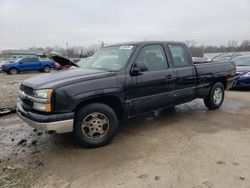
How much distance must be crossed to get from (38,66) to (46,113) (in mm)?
21077

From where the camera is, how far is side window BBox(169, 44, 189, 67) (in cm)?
568

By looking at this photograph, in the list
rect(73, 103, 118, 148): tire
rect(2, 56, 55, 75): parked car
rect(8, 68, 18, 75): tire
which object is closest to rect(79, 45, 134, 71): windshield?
rect(73, 103, 118, 148): tire

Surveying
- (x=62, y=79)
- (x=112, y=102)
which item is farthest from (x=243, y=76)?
(x=62, y=79)

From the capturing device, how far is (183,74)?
5.71 metres

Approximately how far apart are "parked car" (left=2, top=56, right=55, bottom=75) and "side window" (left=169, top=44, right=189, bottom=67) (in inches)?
787

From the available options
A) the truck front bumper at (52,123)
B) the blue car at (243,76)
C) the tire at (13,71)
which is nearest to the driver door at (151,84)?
the truck front bumper at (52,123)

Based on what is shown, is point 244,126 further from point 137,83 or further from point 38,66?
point 38,66

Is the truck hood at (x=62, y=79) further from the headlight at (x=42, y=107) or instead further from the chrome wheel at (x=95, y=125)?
the chrome wheel at (x=95, y=125)

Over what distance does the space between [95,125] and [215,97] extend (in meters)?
3.99

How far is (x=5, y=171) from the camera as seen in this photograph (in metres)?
3.67

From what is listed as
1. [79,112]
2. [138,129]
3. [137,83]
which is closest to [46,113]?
[79,112]

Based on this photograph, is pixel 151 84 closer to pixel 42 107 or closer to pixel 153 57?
pixel 153 57

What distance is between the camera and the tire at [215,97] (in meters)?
6.79

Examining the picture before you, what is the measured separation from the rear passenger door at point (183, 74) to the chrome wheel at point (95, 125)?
191 centimetres
